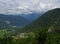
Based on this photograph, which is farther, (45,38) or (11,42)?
(11,42)

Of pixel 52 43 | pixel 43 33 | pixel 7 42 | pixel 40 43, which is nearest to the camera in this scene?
pixel 40 43

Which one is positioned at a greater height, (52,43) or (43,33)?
(43,33)

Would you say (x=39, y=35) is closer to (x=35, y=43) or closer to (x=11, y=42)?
(x=35, y=43)

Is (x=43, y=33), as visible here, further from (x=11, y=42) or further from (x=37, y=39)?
(x=11, y=42)

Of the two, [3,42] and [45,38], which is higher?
[45,38]

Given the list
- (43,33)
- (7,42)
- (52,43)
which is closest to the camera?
(43,33)

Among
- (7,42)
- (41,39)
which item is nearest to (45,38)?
(41,39)

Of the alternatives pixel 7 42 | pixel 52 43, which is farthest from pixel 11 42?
pixel 52 43

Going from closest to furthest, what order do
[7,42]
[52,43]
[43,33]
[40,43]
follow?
[40,43], [43,33], [52,43], [7,42]

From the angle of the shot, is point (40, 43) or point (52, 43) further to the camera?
point (52, 43)
